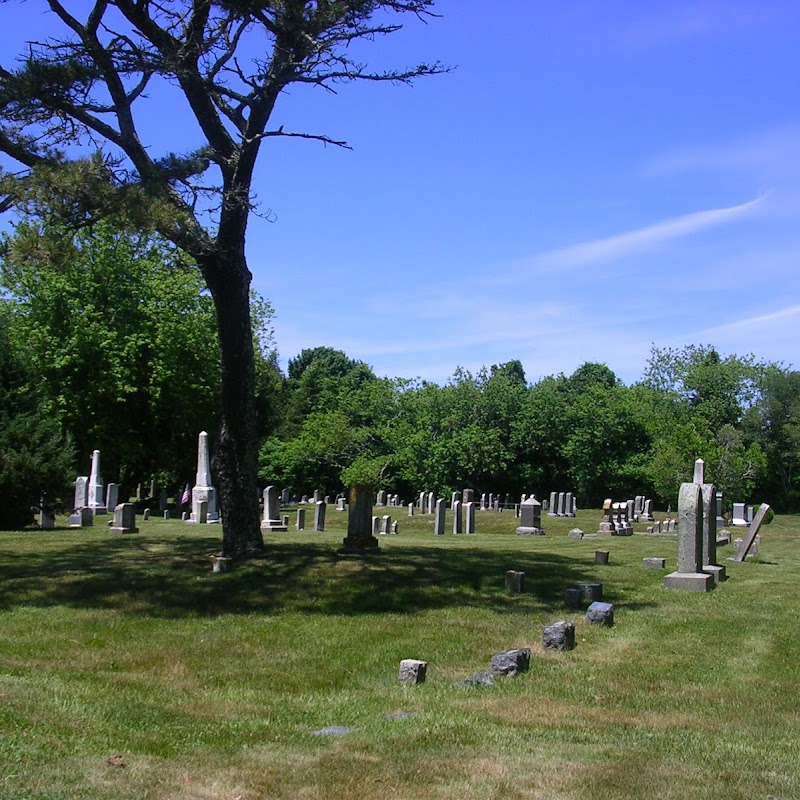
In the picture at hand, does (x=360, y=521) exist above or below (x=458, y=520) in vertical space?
above

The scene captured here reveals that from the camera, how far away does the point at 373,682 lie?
347 inches

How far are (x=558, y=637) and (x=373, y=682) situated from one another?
227cm

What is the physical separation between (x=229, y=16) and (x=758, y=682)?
1155 cm

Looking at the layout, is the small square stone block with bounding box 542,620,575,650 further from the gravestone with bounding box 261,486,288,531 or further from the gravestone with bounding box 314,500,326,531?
the gravestone with bounding box 314,500,326,531

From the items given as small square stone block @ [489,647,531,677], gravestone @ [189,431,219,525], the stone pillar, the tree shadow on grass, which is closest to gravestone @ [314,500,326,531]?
gravestone @ [189,431,219,525]

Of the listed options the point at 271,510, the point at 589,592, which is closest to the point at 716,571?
the point at 589,592

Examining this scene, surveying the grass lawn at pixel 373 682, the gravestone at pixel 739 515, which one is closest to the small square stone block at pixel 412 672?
the grass lawn at pixel 373 682

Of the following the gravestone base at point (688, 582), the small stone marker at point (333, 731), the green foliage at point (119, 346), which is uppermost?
the green foliage at point (119, 346)

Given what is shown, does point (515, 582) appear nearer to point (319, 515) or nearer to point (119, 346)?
point (319, 515)

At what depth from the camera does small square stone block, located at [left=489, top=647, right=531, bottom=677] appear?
28.8 feet

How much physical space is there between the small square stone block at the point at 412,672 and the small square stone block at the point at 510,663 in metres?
0.63

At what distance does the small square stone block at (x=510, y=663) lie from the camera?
8.78m

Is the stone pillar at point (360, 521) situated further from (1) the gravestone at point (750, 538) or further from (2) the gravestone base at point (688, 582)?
(1) the gravestone at point (750, 538)

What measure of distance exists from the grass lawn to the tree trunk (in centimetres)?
81
